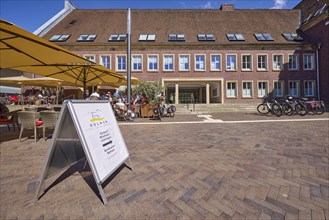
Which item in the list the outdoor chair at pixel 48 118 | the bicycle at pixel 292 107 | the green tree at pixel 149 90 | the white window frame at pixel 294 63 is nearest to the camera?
the outdoor chair at pixel 48 118

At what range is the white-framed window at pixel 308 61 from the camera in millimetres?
23016

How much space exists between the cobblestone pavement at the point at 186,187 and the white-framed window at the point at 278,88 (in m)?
21.0

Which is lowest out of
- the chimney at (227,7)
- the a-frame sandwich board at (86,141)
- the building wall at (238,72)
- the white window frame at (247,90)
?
the a-frame sandwich board at (86,141)

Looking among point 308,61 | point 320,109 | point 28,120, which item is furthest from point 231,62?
point 28,120

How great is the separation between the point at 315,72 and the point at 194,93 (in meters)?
14.9

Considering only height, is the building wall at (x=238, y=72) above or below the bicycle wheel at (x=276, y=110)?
above

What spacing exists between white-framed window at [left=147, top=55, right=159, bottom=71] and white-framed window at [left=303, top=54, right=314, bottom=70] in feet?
57.6

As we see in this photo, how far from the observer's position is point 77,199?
2559 mm

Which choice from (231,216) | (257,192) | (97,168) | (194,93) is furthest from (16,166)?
(194,93)

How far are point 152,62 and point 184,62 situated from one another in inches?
152

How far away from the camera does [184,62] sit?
23422 mm

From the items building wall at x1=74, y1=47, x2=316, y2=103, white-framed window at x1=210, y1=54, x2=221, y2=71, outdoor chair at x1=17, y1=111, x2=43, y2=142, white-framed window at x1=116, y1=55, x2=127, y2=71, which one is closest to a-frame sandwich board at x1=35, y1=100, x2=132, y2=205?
outdoor chair at x1=17, y1=111, x2=43, y2=142

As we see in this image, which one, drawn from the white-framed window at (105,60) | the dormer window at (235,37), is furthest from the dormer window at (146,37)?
the dormer window at (235,37)

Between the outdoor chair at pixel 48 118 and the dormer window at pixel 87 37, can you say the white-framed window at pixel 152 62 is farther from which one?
the outdoor chair at pixel 48 118
